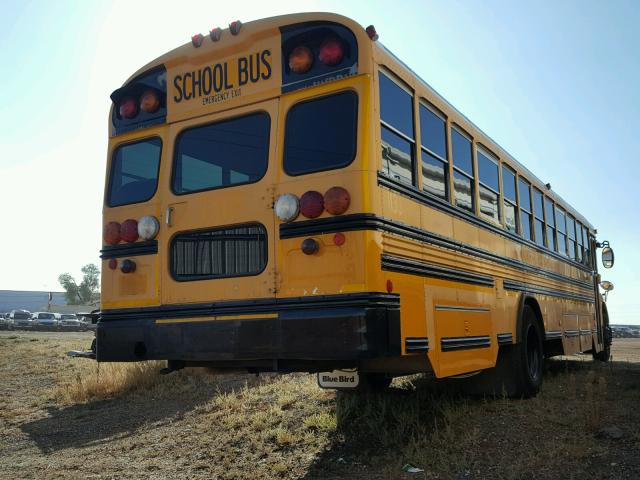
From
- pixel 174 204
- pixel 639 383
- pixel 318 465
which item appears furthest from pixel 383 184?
pixel 639 383

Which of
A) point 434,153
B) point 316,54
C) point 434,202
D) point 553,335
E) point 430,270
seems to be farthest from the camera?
point 553,335

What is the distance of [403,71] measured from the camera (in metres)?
4.57

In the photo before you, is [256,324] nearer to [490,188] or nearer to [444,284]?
[444,284]

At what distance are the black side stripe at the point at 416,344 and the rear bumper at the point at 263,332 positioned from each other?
149 mm

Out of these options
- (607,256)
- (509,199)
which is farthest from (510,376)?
(607,256)

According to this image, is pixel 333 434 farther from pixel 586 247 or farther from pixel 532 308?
pixel 586 247

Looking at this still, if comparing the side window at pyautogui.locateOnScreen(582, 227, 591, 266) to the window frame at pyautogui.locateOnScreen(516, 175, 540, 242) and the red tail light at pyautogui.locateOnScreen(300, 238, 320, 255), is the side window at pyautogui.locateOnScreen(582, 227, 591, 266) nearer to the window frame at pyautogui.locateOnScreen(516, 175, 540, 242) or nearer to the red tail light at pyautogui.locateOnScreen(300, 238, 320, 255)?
the window frame at pyautogui.locateOnScreen(516, 175, 540, 242)

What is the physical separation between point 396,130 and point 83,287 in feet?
365

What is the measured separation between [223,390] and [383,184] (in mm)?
5429

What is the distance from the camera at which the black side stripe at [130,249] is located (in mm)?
4780

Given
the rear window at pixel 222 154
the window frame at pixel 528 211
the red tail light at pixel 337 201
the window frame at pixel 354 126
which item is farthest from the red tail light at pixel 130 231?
the window frame at pixel 528 211

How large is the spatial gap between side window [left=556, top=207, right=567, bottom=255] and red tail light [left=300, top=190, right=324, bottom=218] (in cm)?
620

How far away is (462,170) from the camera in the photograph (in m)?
5.54

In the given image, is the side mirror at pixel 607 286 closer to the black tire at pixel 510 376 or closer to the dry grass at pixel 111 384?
the black tire at pixel 510 376
